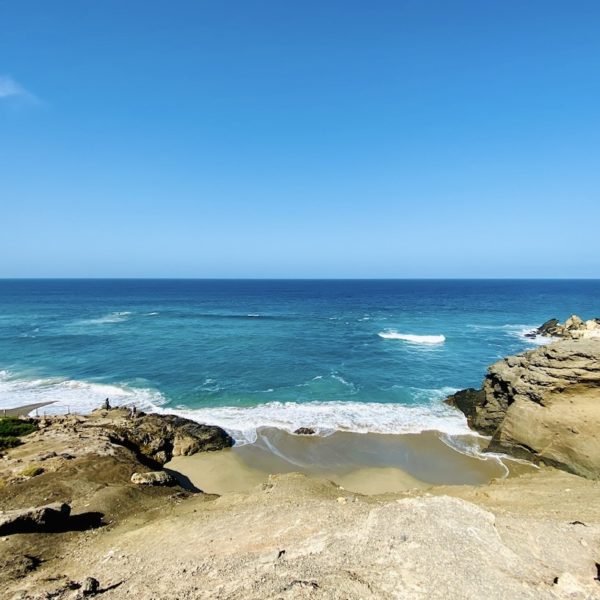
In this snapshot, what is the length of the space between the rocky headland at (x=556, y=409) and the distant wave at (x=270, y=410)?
181 inches

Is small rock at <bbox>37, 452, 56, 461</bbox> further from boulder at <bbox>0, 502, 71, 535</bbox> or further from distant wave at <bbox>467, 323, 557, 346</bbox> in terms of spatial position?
distant wave at <bbox>467, 323, 557, 346</bbox>

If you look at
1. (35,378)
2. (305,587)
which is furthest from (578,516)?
(35,378)

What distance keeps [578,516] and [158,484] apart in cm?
1718

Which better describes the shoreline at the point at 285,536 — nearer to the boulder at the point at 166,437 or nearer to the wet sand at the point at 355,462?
the wet sand at the point at 355,462

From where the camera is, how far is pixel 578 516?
42.6ft

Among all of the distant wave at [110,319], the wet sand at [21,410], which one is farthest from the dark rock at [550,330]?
the distant wave at [110,319]

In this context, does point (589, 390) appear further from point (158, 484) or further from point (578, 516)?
point (158, 484)

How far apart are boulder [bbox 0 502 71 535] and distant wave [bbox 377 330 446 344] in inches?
1888

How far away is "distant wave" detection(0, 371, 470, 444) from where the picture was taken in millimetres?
26781

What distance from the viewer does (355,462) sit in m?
22.3

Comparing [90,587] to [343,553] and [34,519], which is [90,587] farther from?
[343,553]

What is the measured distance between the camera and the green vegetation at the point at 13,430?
20.0 meters

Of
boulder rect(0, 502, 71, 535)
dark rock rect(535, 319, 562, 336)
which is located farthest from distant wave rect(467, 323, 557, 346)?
boulder rect(0, 502, 71, 535)

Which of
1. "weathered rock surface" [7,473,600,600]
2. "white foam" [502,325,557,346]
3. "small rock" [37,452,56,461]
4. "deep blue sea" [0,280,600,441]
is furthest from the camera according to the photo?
"white foam" [502,325,557,346]
